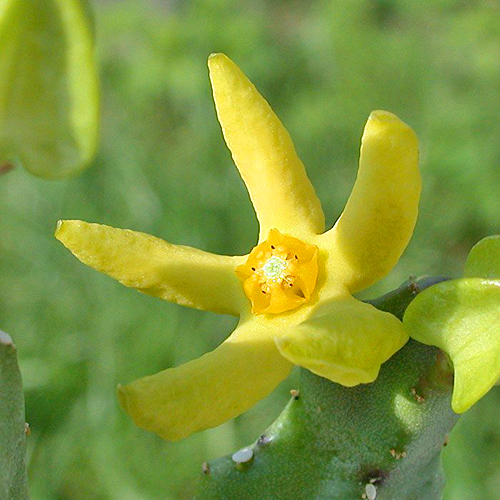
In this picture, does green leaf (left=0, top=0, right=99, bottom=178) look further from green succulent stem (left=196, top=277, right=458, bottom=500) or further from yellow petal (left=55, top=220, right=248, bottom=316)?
green succulent stem (left=196, top=277, right=458, bottom=500)

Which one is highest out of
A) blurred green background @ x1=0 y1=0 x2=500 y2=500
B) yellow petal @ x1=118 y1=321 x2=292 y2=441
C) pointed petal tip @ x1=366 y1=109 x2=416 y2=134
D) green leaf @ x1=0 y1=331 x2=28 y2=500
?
pointed petal tip @ x1=366 y1=109 x2=416 y2=134

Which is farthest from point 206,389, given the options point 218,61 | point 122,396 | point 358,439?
point 218,61

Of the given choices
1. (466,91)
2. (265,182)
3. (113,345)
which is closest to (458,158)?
(466,91)

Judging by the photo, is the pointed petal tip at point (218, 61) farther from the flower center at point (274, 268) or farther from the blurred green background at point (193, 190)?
the blurred green background at point (193, 190)

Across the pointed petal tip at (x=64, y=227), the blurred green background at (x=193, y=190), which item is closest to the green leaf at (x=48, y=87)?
the pointed petal tip at (x=64, y=227)

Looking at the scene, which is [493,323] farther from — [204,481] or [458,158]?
[458,158]

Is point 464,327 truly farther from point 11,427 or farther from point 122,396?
point 11,427

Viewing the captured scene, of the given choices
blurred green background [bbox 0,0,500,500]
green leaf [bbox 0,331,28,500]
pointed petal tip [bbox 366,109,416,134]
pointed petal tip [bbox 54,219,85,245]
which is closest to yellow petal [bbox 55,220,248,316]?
pointed petal tip [bbox 54,219,85,245]
